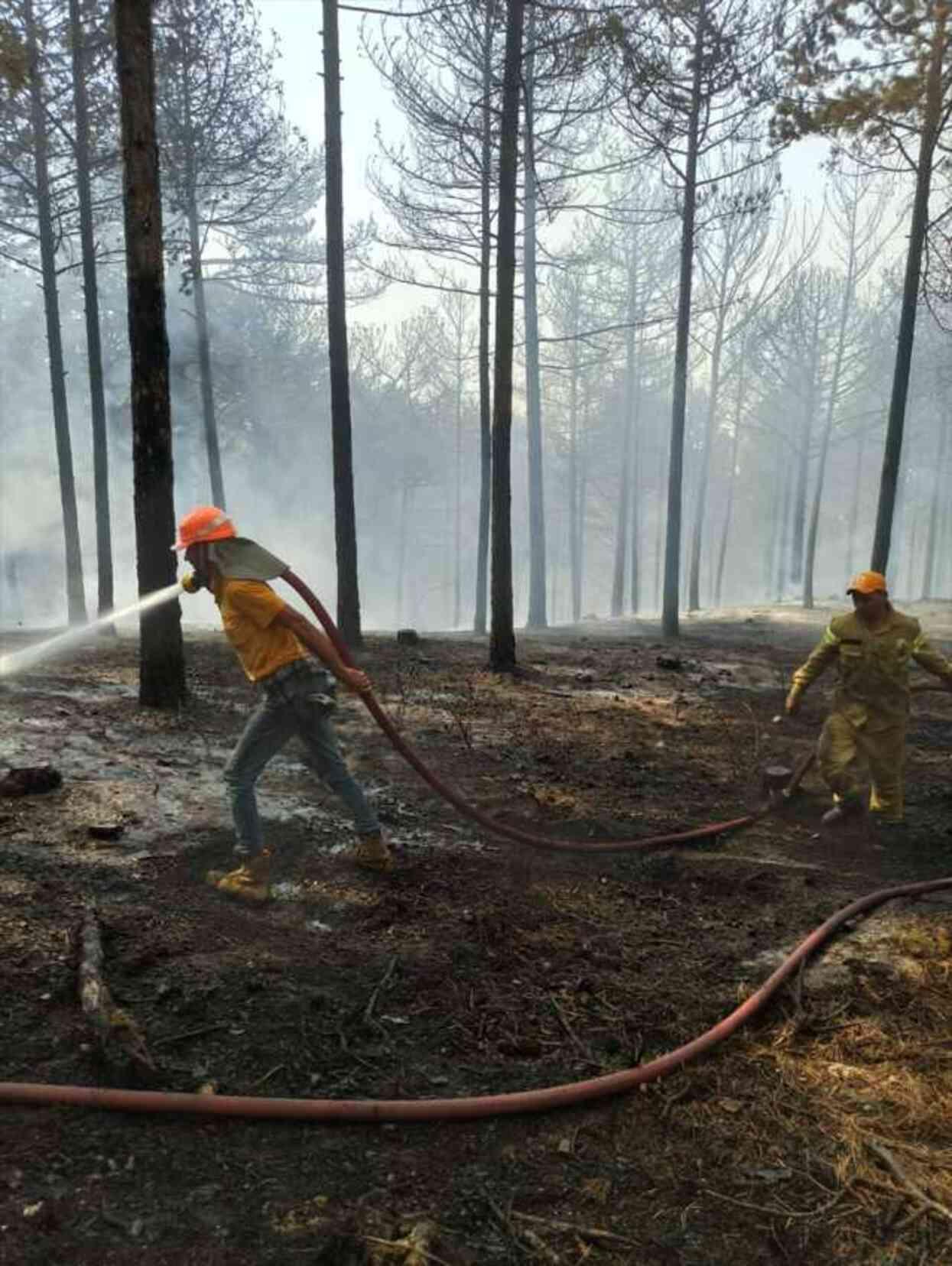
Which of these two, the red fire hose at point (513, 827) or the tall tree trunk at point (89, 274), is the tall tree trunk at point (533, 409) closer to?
the tall tree trunk at point (89, 274)

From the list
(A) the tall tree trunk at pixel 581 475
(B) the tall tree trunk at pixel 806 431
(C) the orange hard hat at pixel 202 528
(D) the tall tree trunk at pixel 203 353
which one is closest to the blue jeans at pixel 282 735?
(C) the orange hard hat at pixel 202 528

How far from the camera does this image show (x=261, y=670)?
4.10 meters

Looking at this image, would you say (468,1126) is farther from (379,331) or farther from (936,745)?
(379,331)

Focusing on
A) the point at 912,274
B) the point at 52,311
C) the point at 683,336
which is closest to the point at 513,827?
the point at 912,274

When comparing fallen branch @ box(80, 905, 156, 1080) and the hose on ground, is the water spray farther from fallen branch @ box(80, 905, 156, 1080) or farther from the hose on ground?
the hose on ground

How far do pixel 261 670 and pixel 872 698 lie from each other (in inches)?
152

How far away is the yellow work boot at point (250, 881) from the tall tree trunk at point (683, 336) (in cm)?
1154

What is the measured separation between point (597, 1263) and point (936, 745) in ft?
24.1

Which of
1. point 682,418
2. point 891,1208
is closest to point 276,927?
point 891,1208

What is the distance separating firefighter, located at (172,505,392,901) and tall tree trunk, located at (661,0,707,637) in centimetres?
1133

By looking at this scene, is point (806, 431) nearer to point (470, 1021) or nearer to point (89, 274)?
point (89, 274)

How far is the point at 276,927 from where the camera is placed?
3.92 m

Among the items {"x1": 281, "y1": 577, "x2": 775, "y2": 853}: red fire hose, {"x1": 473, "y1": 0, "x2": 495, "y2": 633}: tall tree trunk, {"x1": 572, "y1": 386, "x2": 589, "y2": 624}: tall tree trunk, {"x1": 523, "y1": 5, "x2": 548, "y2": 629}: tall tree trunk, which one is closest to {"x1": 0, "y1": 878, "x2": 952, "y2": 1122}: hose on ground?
{"x1": 281, "y1": 577, "x2": 775, "y2": 853}: red fire hose

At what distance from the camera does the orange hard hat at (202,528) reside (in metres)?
3.96
